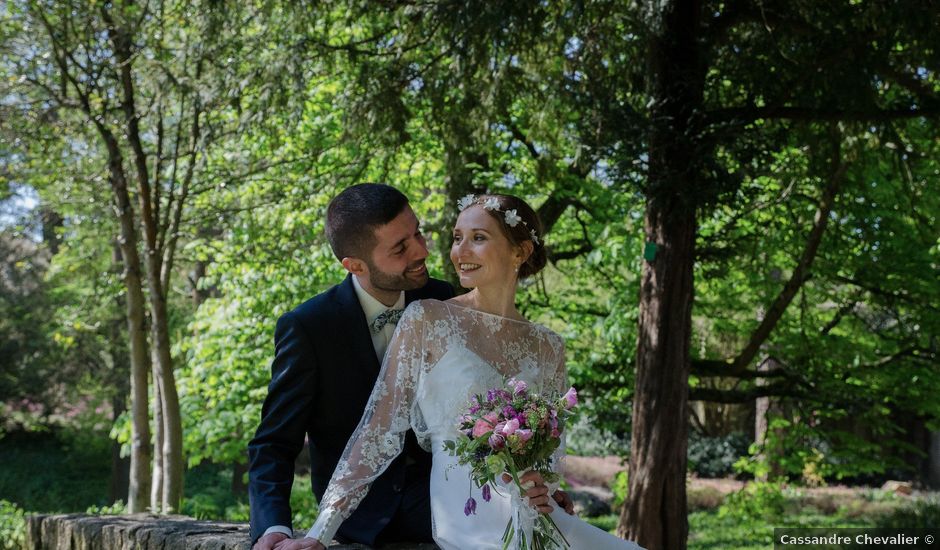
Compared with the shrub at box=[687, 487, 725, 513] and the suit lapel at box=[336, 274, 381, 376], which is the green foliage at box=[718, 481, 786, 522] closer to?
the shrub at box=[687, 487, 725, 513]

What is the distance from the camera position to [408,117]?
7.79m

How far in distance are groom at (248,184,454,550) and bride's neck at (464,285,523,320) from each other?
19cm

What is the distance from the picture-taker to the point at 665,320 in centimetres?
703

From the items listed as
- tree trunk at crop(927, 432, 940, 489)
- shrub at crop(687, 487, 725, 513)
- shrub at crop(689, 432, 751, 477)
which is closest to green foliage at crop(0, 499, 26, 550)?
shrub at crop(687, 487, 725, 513)

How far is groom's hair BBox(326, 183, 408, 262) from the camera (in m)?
3.34

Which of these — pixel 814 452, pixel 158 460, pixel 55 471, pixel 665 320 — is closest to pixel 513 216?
pixel 665 320

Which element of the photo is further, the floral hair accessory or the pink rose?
the floral hair accessory

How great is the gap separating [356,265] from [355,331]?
0.77ft

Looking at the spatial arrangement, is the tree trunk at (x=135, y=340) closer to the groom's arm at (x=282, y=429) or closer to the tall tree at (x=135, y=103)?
the tall tree at (x=135, y=103)

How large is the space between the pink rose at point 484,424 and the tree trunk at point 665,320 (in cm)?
419

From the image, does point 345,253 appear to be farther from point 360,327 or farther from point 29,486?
point 29,486

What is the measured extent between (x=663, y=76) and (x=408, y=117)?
209 centimetres

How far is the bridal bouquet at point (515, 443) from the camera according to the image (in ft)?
9.32

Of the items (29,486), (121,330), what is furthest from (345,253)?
(29,486)
